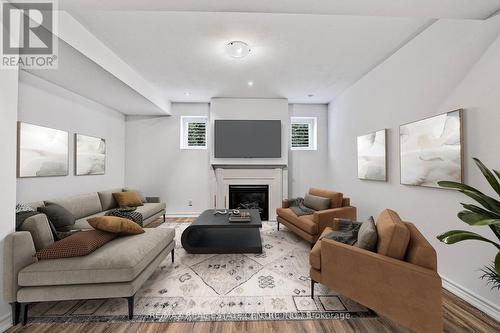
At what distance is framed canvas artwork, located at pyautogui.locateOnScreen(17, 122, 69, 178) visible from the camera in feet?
9.39

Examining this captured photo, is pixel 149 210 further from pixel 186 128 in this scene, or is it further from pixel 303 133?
pixel 303 133

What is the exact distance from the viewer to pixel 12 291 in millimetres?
1679

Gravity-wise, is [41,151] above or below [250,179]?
above

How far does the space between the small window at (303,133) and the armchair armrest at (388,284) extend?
12.6 ft

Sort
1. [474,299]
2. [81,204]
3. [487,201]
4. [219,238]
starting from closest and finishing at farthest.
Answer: [487,201], [474,299], [219,238], [81,204]

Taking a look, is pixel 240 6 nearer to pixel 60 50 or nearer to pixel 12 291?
pixel 60 50

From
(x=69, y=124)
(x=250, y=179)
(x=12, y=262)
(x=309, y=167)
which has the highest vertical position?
(x=69, y=124)

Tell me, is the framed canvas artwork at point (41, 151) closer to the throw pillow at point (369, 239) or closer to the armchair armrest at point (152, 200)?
the armchair armrest at point (152, 200)

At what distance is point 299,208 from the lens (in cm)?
390

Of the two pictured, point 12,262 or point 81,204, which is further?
point 81,204

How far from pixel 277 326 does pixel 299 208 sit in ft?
7.66

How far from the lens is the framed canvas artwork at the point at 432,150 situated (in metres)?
2.07

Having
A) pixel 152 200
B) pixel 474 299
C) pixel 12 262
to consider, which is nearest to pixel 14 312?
pixel 12 262

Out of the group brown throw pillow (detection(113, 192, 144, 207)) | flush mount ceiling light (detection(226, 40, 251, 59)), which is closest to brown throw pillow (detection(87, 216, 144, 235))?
brown throw pillow (detection(113, 192, 144, 207))
